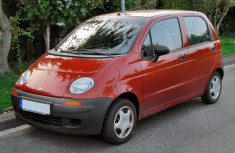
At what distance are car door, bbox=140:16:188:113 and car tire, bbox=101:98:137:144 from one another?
35 cm

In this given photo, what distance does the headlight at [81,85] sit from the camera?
406 cm

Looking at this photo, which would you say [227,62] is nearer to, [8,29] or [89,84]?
[8,29]

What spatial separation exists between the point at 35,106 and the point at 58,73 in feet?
1.62

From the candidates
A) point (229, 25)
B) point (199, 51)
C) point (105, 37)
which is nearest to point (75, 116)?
point (105, 37)

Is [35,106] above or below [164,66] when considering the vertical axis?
below

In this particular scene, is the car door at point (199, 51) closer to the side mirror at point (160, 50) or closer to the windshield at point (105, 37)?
the side mirror at point (160, 50)

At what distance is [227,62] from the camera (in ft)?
33.5

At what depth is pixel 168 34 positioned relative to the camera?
5.20 meters

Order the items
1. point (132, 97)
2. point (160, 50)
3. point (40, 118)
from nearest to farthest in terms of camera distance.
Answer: point (40, 118) < point (132, 97) < point (160, 50)

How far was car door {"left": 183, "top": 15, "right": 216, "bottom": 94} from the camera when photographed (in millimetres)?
5535

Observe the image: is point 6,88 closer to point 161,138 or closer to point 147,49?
point 147,49

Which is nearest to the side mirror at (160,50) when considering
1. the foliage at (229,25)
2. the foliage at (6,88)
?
the foliage at (6,88)

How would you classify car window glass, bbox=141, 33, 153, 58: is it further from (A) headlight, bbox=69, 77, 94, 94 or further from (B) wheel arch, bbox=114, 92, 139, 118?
(A) headlight, bbox=69, 77, 94, 94

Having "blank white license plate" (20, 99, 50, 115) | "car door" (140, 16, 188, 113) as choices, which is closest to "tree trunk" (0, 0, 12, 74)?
"blank white license plate" (20, 99, 50, 115)
